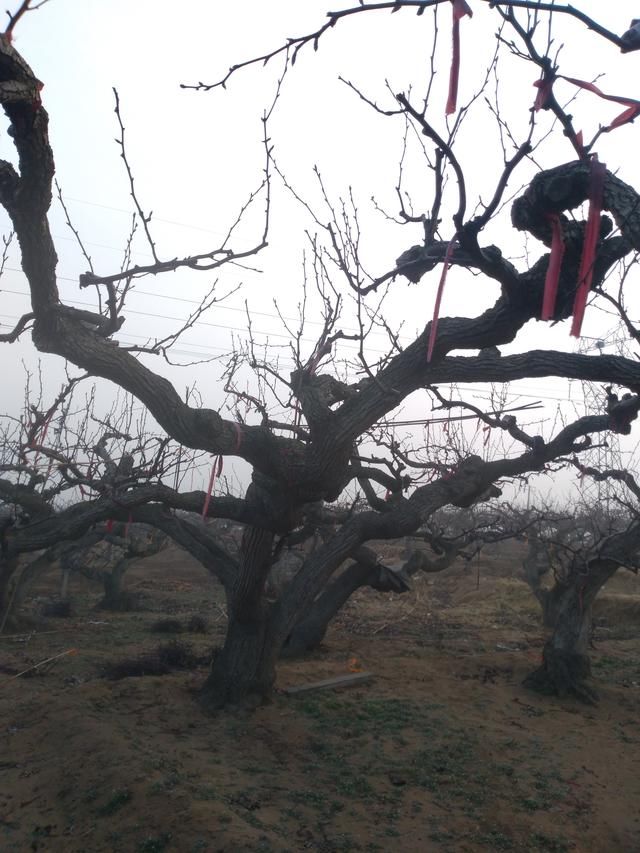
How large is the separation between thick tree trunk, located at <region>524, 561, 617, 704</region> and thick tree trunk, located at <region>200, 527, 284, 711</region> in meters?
3.40

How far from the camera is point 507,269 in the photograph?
3758 mm

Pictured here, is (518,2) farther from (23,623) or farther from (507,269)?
(23,623)

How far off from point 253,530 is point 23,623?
7255 millimetres

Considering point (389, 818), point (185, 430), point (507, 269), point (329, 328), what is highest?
point (329, 328)

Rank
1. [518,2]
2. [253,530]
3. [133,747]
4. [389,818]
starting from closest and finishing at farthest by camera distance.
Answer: [518,2] → [389,818] → [133,747] → [253,530]

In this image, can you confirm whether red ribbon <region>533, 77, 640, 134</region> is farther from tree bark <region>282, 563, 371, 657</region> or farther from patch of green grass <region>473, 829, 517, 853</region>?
tree bark <region>282, 563, 371, 657</region>

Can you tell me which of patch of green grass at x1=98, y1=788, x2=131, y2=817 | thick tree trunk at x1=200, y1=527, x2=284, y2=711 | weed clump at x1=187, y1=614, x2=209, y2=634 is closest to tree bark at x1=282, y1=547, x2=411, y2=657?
thick tree trunk at x1=200, y1=527, x2=284, y2=711

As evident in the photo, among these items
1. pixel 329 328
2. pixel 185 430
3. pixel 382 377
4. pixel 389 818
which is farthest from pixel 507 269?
pixel 389 818

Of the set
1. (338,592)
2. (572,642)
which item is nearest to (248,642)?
(338,592)

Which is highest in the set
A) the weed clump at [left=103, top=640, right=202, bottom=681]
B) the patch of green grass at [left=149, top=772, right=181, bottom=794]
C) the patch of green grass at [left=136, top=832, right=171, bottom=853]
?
the weed clump at [left=103, top=640, right=202, bottom=681]

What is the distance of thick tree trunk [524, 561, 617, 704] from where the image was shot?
8.16 metres

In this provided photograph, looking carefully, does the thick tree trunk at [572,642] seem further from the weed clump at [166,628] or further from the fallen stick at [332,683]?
the weed clump at [166,628]

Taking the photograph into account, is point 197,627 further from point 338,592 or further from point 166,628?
point 338,592

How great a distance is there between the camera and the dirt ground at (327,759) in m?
4.23
